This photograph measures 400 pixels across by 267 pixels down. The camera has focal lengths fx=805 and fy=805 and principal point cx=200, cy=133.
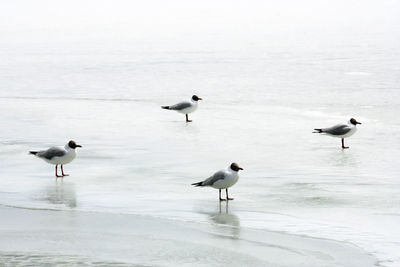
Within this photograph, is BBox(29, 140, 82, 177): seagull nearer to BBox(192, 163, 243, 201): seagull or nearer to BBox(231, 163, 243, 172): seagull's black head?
BBox(192, 163, 243, 201): seagull

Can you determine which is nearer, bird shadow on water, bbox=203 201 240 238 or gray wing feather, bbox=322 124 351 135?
bird shadow on water, bbox=203 201 240 238

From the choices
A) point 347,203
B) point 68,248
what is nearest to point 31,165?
point 68,248

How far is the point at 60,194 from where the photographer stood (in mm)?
12180

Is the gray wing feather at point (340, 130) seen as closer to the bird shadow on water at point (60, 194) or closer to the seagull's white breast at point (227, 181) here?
the seagull's white breast at point (227, 181)

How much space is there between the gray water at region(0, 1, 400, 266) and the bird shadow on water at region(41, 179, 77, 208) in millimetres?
31

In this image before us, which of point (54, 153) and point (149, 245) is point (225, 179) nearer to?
point (149, 245)

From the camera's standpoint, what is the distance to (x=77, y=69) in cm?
3212

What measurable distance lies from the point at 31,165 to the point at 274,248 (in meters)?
6.39

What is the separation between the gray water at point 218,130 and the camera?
11.2 metres

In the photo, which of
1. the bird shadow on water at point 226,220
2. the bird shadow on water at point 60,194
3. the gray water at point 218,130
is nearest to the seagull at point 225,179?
the gray water at point 218,130

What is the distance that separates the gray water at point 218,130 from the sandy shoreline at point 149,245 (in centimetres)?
35

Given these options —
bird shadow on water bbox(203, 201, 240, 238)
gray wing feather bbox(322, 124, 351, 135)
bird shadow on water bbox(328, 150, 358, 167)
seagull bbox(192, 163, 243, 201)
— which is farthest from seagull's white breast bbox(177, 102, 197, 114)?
bird shadow on water bbox(203, 201, 240, 238)

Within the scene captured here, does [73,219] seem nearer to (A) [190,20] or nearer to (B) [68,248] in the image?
(B) [68,248]

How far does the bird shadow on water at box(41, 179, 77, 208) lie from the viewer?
1169 centimetres
